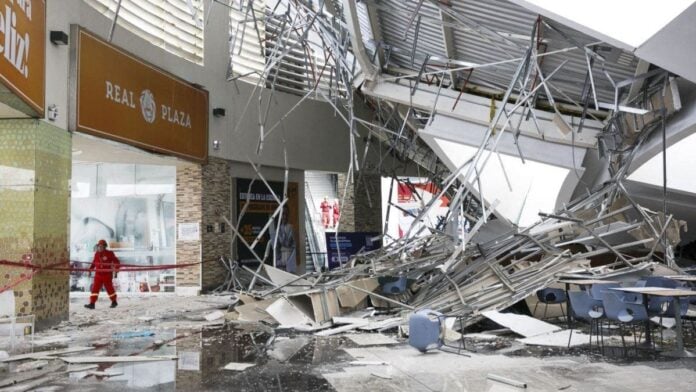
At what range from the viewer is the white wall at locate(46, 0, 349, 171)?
41.1 feet

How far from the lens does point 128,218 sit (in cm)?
2000

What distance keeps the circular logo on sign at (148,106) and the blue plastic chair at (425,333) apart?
9.59m

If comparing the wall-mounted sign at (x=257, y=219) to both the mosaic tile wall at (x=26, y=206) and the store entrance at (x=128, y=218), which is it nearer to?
the store entrance at (x=128, y=218)

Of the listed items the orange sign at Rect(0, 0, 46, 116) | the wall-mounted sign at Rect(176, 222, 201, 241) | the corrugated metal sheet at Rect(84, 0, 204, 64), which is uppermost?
the corrugated metal sheet at Rect(84, 0, 204, 64)

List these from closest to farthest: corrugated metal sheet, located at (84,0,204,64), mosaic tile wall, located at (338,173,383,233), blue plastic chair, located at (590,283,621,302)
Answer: blue plastic chair, located at (590,283,621,302) < corrugated metal sheet, located at (84,0,204,64) < mosaic tile wall, located at (338,173,383,233)

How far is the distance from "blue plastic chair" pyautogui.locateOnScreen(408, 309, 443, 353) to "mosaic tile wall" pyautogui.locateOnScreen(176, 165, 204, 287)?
1112cm

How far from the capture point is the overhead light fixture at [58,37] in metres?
12.1

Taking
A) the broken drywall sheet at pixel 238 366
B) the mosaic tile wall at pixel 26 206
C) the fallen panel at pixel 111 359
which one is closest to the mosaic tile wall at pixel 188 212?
the mosaic tile wall at pixel 26 206

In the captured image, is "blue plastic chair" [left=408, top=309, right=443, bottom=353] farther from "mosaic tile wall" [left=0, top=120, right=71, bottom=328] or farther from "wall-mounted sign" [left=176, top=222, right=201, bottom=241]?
"wall-mounted sign" [left=176, top=222, right=201, bottom=241]

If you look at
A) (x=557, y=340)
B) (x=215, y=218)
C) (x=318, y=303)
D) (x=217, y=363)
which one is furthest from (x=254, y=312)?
(x=215, y=218)

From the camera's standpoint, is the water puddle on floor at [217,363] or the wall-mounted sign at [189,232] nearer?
the water puddle on floor at [217,363]

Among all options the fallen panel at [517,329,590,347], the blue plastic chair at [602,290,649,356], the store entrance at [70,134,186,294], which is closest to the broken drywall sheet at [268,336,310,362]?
the fallen panel at [517,329,590,347]

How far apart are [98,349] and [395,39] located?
883 centimetres

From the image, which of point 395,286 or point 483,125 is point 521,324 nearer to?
point 395,286
